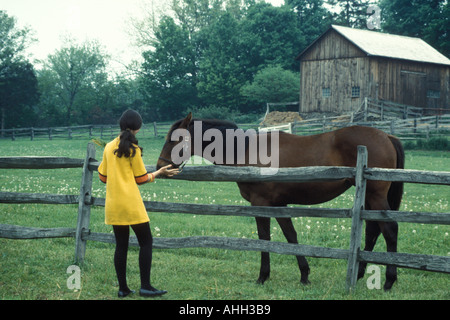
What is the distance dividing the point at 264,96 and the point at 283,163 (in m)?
39.7

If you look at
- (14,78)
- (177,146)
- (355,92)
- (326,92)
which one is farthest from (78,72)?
(177,146)

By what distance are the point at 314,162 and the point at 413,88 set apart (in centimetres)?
3526

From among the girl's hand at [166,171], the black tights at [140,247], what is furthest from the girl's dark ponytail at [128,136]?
the black tights at [140,247]

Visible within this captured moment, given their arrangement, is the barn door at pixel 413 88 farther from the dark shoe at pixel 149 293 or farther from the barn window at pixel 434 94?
the dark shoe at pixel 149 293

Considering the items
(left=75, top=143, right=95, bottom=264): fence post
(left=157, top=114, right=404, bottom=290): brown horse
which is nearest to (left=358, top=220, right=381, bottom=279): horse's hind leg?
(left=157, top=114, right=404, bottom=290): brown horse

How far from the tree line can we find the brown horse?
3669cm

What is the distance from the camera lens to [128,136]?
15.5 feet

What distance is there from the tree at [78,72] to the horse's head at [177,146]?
56319mm

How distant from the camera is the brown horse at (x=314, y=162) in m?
5.95

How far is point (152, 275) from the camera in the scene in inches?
237

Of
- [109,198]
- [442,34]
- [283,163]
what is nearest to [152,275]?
[109,198]

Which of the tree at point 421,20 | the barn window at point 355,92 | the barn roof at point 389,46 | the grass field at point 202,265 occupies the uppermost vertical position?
the tree at point 421,20

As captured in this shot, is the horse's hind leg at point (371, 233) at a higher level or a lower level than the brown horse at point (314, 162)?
lower

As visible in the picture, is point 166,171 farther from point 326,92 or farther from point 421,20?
point 421,20
